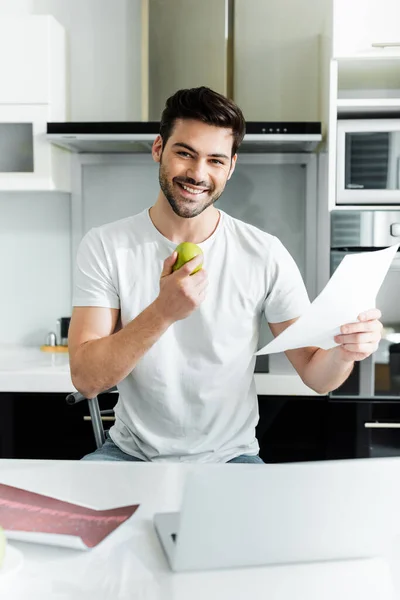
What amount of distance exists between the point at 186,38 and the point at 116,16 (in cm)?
36

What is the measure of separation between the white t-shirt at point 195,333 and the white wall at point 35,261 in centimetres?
136

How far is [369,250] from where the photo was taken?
2551 millimetres

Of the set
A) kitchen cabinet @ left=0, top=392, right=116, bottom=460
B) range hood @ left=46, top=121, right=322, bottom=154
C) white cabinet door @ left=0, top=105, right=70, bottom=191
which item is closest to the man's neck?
range hood @ left=46, top=121, right=322, bottom=154

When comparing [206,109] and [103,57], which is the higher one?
[103,57]

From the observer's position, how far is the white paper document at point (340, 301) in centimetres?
127

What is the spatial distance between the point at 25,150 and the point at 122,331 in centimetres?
145

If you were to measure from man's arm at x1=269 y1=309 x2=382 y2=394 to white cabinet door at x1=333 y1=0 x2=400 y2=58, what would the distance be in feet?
3.68

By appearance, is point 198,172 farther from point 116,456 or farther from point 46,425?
point 46,425

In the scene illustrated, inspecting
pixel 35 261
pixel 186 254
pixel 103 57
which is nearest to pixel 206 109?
pixel 186 254

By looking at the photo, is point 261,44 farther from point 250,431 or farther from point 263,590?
point 263,590

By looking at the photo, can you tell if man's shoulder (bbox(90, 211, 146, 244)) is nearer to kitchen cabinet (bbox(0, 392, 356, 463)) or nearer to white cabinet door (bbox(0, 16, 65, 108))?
kitchen cabinet (bbox(0, 392, 356, 463))

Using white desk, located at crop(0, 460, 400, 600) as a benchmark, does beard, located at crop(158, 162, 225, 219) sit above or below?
above

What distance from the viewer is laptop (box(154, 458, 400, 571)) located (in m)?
0.89

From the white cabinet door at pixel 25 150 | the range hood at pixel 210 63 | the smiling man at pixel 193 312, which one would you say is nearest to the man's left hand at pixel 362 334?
the smiling man at pixel 193 312
